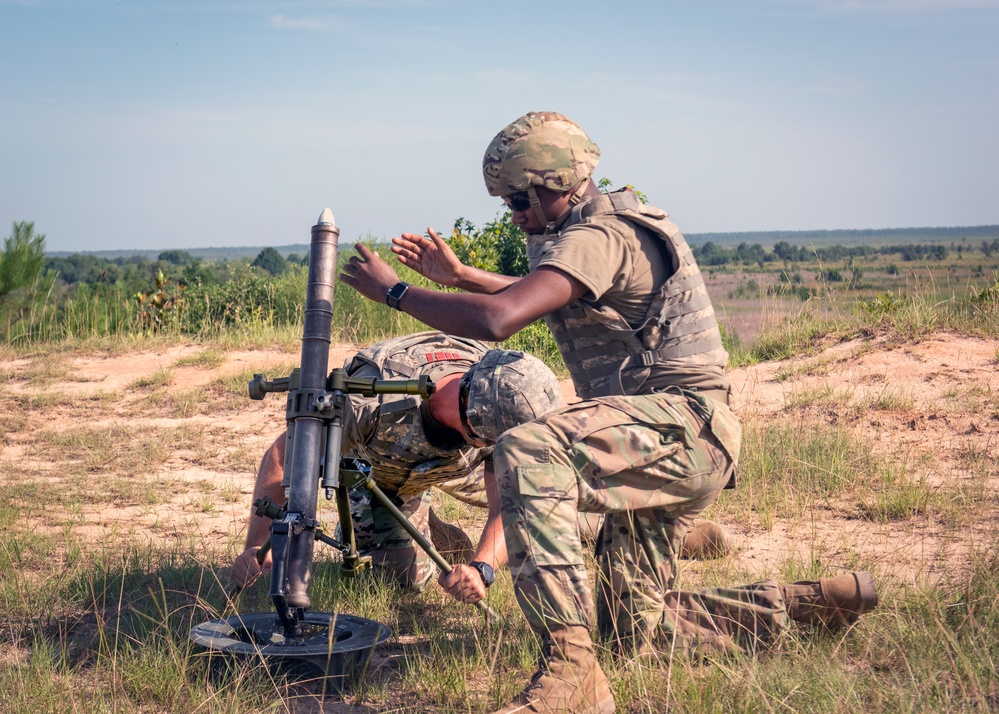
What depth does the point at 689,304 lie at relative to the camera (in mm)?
3801

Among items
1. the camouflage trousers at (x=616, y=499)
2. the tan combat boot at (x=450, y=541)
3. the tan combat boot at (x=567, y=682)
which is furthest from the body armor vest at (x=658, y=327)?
the tan combat boot at (x=450, y=541)

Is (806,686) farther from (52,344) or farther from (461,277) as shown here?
(52,344)

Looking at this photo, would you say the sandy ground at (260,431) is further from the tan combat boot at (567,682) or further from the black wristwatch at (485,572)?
the black wristwatch at (485,572)

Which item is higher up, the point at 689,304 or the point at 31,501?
the point at 689,304

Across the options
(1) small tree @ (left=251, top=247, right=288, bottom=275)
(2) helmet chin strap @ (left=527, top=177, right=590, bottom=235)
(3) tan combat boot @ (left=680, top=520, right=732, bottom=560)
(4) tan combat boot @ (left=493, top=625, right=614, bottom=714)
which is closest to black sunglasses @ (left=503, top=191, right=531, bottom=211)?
(2) helmet chin strap @ (left=527, top=177, right=590, bottom=235)

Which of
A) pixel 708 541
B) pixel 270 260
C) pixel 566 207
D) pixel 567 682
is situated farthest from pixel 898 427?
pixel 270 260

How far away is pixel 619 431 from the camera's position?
3.46 m

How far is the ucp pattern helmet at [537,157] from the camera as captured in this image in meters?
3.93

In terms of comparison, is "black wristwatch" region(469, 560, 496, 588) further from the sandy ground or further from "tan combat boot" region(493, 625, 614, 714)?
the sandy ground

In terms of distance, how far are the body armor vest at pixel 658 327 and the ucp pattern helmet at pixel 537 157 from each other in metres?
0.16

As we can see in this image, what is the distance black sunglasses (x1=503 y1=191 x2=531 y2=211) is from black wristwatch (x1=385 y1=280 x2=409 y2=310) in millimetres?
655

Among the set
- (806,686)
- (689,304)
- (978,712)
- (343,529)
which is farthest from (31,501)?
(978,712)

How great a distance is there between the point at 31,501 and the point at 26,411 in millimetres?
2864

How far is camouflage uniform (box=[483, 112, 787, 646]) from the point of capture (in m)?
3.27
